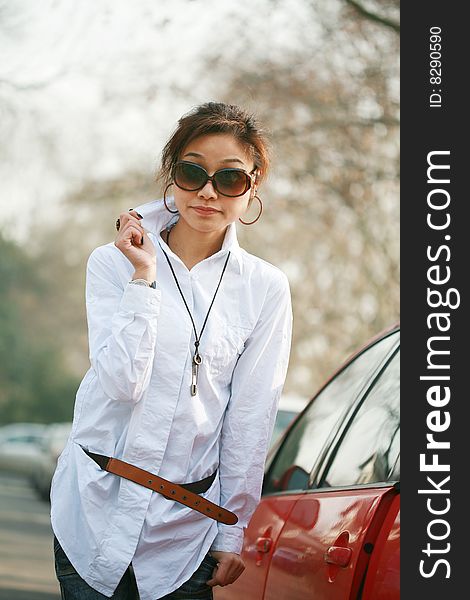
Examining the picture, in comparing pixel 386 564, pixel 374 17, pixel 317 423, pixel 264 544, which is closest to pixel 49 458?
pixel 374 17

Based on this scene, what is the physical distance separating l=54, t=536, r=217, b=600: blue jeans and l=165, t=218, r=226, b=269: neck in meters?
0.78

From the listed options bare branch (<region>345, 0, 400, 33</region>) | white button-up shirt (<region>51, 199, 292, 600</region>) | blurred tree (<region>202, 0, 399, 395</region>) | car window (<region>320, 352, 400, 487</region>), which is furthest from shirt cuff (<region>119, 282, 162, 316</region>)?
blurred tree (<region>202, 0, 399, 395</region>)

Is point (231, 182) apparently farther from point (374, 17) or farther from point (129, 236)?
point (374, 17)

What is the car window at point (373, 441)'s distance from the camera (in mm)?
3295

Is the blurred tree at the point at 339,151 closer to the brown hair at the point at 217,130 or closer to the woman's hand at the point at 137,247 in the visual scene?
the brown hair at the point at 217,130

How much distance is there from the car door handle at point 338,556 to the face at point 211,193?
87 cm

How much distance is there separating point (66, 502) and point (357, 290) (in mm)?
18130

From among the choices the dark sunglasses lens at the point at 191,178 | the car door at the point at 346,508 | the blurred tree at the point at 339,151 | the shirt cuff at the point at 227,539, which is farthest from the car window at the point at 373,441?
the blurred tree at the point at 339,151

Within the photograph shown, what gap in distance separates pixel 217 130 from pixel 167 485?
92 cm

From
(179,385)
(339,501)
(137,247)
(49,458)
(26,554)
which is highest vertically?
(49,458)

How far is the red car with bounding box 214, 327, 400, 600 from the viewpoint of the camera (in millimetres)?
2984

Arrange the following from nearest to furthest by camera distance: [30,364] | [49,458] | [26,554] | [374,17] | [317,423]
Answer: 1. [317,423]
2. [26,554]
3. [374,17]
4. [49,458]
5. [30,364]

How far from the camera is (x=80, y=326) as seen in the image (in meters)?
51.4

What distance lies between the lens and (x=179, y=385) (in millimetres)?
3123
